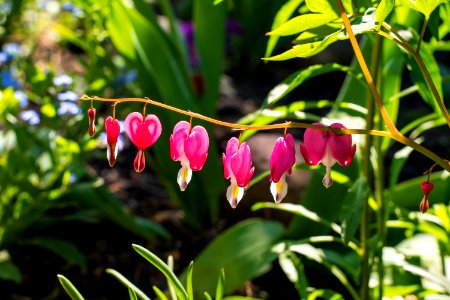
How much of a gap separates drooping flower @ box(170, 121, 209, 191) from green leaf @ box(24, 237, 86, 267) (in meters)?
1.54

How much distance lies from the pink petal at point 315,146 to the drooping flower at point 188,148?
0.16 meters

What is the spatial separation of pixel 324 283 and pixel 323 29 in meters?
1.52

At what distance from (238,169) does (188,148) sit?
0.30 feet

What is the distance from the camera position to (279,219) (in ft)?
9.93

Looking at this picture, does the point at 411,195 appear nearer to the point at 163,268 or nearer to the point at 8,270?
the point at 163,268

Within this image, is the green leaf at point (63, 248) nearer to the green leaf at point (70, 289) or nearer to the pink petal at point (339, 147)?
the green leaf at point (70, 289)

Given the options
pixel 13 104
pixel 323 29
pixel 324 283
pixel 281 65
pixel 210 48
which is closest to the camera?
pixel 323 29

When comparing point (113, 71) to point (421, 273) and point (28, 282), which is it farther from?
point (421, 273)

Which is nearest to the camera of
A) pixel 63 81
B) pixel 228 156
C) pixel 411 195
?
pixel 228 156

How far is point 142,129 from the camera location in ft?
4.24

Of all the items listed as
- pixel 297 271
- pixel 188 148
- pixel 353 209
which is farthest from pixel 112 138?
pixel 297 271

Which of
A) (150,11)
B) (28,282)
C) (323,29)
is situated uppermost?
(323,29)

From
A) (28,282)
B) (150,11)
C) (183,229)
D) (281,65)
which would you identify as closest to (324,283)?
(183,229)

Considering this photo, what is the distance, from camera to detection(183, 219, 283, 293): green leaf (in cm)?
247
